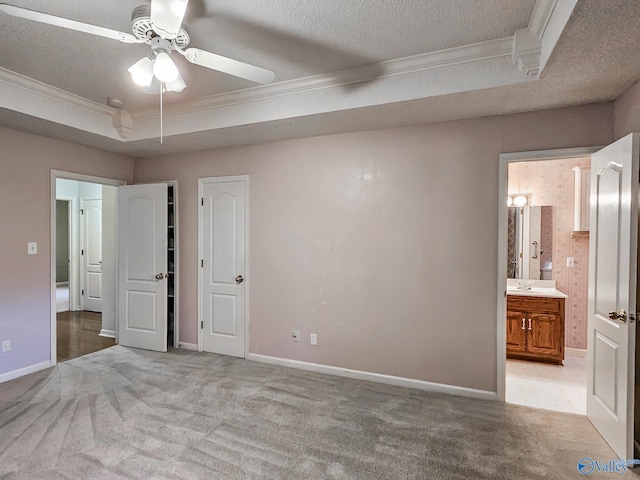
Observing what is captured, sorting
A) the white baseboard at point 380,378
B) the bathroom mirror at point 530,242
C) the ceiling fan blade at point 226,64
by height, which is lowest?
the white baseboard at point 380,378

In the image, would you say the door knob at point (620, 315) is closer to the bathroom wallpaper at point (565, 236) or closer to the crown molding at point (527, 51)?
the crown molding at point (527, 51)

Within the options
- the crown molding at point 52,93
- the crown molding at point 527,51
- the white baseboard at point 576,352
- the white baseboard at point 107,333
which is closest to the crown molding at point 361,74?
the crown molding at point 527,51

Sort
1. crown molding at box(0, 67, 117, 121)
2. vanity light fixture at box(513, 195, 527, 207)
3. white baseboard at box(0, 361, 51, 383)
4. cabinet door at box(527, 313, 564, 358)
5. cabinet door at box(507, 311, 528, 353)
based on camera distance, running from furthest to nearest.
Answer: vanity light fixture at box(513, 195, 527, 207)
cabinet door at box(507, 311, 528, 353)
cabinet door at box(527, 313, 564, 358)
white baseboard at box(0, 361, 51, 383)
crown molding at box(0, 67, 117, 121)

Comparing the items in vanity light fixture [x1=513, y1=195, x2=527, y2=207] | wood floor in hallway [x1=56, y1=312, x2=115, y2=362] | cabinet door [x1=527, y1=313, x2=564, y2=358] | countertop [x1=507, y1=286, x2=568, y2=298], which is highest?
vanity light fixture [x1=513, y1=195, x2=527, y2=207]

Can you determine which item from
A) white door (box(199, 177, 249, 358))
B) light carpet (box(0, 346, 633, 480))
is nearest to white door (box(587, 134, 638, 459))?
light carpet (box(0, 346, 633, 480))

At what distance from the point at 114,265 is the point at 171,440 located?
10.4 ft

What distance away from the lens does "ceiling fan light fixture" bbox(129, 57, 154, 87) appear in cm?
208

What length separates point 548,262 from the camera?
14.1ft

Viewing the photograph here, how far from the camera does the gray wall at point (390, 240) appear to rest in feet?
9.99

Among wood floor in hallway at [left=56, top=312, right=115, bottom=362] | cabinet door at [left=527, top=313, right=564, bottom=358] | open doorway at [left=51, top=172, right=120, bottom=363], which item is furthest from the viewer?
open doorway at [left=51, top=172, right=120, bottom=363]

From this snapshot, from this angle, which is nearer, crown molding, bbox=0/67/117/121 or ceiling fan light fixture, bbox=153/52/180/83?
ceiling fan light fixture, bbox=153/52/180/83

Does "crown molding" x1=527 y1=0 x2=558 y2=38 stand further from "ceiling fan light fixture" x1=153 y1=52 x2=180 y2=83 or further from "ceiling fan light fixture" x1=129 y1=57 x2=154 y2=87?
"ceiling fan light fixture" x1=129 y1=57 x2=154 y2=87

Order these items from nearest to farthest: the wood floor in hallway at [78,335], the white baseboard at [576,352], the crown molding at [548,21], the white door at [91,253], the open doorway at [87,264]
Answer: the crown molding at [548,21] → the white baseboard at [576,352] → the wood floor in hallway at [78,335] → the open doorway at [87,264] → the white door at [91,253]

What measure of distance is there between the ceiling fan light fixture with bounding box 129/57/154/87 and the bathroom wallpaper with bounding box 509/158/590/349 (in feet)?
13.9
